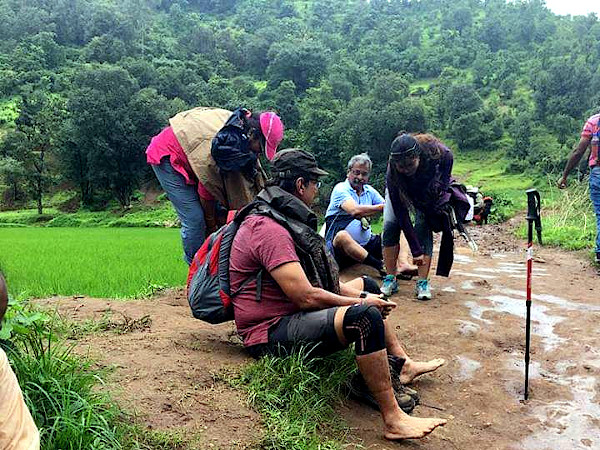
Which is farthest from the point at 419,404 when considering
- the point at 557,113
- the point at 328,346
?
the point at 557,113

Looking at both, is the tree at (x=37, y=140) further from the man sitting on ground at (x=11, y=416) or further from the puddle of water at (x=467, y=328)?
the man sitting on ground at (x=11, y=416)

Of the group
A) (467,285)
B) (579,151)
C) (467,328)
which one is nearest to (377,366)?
(467,328)

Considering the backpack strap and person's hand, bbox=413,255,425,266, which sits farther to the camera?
person's hand, bbox=413,255,425,266

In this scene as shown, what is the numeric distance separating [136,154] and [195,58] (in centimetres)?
2953

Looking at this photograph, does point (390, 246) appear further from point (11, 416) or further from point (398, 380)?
point (11, 416)

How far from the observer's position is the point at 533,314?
4.72 metres

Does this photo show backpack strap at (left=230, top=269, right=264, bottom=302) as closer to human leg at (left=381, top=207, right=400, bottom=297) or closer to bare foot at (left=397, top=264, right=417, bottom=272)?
human leg at (left=381, top=207, right=400, bottom=297)

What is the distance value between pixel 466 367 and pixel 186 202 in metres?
2.55

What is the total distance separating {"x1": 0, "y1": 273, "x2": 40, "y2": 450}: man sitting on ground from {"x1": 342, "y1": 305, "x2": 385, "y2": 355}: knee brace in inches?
59.2

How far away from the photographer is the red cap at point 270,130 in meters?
4.35

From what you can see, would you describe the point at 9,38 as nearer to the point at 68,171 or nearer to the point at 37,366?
the point at 68,171

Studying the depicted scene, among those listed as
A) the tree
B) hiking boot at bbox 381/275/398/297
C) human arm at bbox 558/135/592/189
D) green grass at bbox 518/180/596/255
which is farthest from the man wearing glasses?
the tree

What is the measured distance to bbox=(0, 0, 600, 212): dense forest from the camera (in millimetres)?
33406

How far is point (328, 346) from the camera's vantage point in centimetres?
286
